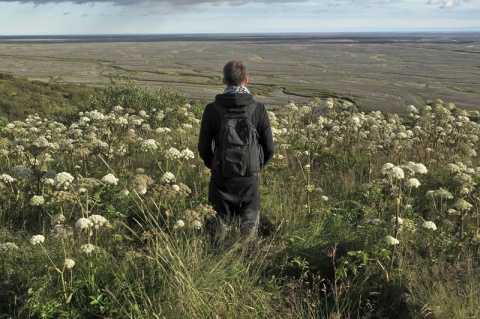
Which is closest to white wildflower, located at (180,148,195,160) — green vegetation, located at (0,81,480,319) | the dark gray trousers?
green vegetation, located at (0,81,480,319)

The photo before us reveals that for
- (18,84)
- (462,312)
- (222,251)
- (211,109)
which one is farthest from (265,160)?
(18,84)

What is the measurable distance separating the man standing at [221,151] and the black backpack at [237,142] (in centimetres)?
1

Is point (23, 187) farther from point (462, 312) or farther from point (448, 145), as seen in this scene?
point (448, 145)

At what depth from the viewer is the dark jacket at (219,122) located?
15.3ft

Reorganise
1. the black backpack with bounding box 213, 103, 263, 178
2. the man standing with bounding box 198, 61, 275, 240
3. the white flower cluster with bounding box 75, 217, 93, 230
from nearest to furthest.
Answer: the white flower cluster with bounding box 75, 217, 93, 230
the black backpack with bounding box 213, 103, 263, 178
the man standing with bounding box 198, 61, 275, 240

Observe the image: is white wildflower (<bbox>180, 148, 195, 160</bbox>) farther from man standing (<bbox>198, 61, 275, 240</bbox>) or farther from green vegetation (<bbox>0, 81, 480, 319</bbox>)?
man standing (<bbox>198, 61, 275, 240</bbox>)

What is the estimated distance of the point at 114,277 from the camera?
161 inches

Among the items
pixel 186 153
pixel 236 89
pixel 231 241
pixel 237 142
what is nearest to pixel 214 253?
pixel 231 241

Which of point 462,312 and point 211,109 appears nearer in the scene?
point 462,312

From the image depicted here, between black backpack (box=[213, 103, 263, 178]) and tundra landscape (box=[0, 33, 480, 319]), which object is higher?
black backpack (box=[213, 103, 263, 178])

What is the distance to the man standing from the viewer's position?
4711 millimetres

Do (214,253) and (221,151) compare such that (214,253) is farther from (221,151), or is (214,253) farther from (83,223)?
(83,223)

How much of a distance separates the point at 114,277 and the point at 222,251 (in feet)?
3.57

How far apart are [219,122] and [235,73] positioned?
541 mm
